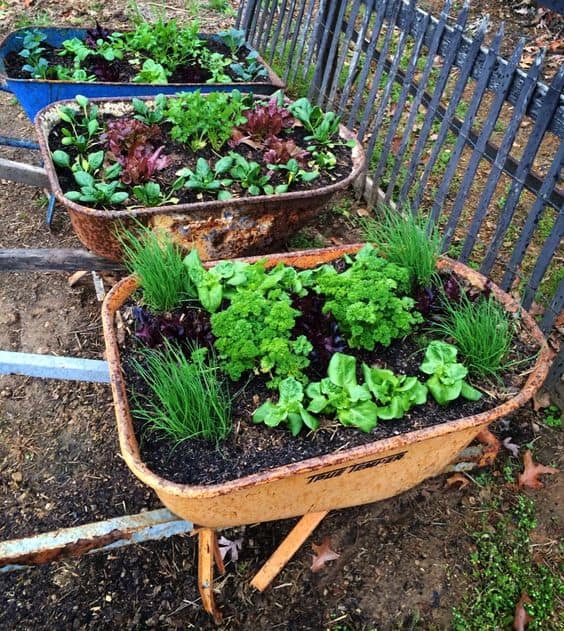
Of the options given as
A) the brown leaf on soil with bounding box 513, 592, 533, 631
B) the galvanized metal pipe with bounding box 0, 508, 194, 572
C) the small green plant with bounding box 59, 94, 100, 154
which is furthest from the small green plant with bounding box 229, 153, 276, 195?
the brown leaf on soil with bounding box 513, 592, 533, 631

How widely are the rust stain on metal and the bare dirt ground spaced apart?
66 cm

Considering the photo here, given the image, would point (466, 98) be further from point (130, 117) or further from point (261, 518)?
point (261, 518)

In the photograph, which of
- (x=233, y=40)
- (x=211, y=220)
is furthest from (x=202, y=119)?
(x=233, y=40)

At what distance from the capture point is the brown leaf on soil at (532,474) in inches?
98.3

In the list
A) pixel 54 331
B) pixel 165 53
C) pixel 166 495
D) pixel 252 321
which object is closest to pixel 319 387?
pixel 252 321

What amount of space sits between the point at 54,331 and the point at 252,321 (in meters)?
1.68

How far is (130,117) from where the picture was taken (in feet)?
10.3

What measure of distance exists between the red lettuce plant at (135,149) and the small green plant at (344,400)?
56.3 inches

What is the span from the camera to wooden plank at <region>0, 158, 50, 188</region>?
2.91 metres

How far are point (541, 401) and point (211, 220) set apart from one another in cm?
183

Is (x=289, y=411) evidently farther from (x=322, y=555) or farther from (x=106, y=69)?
(x=106, y=69)

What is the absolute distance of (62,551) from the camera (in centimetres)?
156

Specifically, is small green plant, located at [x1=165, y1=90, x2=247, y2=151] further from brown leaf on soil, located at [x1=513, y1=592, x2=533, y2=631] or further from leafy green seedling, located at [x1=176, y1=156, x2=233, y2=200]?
brown leaf on soil, located at [x1=513, y1=592, x2=533, y2=631]

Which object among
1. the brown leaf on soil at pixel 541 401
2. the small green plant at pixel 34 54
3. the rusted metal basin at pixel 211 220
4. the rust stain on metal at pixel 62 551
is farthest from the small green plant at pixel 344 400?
the small green plant at pixel 34 54
